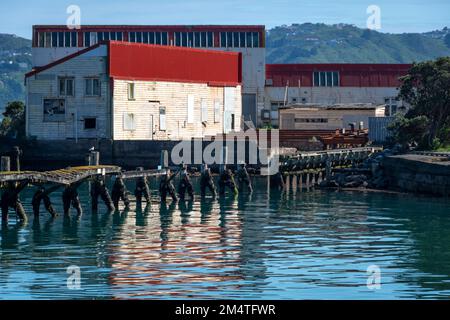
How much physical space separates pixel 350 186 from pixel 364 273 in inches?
1427

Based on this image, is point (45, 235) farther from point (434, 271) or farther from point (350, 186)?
point (350, 186)

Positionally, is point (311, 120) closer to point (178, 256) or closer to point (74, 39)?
point (74, 39)

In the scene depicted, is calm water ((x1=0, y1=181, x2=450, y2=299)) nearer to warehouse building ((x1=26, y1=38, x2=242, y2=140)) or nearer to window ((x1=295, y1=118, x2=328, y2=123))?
warehouse building ((x1=26, y1=38, x2=242, y2=140))

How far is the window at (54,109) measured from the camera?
83.8 meters

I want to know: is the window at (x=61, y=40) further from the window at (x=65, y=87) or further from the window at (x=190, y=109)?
the window at (x=65, y=87)

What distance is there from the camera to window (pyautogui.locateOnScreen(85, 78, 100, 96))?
8350 cm

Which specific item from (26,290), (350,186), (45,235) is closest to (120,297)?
(26,290)

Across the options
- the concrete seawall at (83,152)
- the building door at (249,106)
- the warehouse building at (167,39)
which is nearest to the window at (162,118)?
the concrete seawall at (83,152)

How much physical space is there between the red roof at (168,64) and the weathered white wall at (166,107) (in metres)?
0.56

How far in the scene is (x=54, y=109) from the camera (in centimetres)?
8394

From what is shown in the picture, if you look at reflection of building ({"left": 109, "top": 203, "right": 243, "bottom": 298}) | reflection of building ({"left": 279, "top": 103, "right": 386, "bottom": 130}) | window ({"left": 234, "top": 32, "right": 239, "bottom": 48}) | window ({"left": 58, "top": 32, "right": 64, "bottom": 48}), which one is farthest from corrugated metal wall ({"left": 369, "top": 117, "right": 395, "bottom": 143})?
window ({"left": 58, "top": 32, "right": 64, "bottom": 48})

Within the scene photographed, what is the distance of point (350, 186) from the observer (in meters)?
70.0
